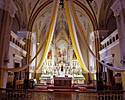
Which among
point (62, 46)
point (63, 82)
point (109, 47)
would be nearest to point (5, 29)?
point (63, 82)

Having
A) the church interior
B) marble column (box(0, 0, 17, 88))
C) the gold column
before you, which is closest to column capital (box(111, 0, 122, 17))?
the church interior

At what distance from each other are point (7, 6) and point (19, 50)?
4.75 meters

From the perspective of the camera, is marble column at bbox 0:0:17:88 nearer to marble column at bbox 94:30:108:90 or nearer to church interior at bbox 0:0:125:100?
church interior at bbox 0:0:125:100

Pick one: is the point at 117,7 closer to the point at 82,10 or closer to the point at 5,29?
the point at 5,29

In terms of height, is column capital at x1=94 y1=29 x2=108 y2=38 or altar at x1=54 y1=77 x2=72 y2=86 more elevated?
column capital at x1=94 y1=29 x2=108 y2=38

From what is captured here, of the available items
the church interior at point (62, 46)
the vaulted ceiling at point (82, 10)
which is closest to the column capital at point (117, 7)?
Answer: the church interior at point (62, 46)

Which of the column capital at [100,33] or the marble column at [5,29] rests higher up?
the column capital at [100,33]

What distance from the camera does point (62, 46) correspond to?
16.7 meters

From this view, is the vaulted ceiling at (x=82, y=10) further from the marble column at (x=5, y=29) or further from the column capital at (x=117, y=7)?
the marble column at (x=5, y=29)

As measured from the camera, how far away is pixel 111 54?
30.7 feet

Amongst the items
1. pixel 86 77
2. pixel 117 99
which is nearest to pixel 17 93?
pixel 117 99

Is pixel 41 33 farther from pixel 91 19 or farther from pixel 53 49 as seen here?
pixel 91 19

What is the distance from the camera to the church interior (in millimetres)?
6074

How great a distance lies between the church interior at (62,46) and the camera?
239 inches
